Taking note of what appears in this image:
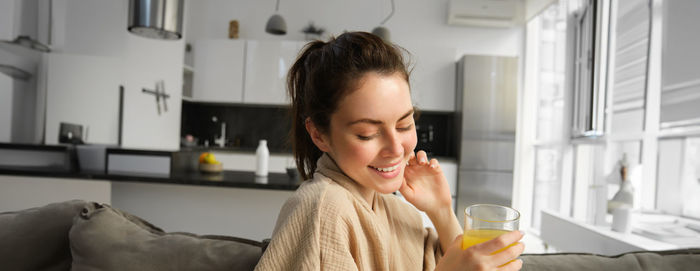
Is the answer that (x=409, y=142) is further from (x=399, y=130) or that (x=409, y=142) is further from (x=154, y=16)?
(x=154, y=16)

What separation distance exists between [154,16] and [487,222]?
98.9 inches

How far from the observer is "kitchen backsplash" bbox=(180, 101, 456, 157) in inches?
202

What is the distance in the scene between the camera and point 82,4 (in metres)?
3.82

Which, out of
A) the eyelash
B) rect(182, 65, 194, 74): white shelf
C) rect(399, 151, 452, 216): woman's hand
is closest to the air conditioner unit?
rect(182, 65, 194, 74): white shelf

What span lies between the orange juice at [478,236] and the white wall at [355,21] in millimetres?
4494

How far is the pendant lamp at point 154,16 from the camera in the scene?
2.54 m

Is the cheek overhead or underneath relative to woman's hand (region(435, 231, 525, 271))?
overhead

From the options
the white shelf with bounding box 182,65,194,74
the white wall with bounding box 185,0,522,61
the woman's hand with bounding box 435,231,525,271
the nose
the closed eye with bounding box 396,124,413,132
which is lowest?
the woman's hand with bounding box 435,231,525,271

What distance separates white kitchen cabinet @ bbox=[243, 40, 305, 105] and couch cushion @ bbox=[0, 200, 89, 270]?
367 centimetres

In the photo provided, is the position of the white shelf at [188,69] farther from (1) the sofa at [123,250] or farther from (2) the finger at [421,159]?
(2) the finger at [421,159]

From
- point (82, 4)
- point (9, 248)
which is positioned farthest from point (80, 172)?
point (82, 4)

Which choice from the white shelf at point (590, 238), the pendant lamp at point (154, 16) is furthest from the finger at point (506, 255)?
the pendant lamp at point (154, 16)

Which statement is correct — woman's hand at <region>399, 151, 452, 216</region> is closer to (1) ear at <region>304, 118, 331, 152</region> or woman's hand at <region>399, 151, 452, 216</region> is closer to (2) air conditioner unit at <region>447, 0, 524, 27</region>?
(1) ear at <region>304, 118, 331, 152</region>

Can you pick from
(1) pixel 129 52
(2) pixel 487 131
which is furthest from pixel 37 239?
(2) pixel 487 131
